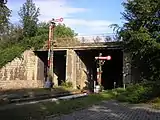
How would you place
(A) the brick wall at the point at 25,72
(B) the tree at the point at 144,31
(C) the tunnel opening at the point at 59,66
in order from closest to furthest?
(B) the tree at the point at 144,31, (A) the brick wall at the point at 25,72, (C) the tunnel opening at the point at 59,66

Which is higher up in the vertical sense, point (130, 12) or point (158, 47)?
point (130, 12)

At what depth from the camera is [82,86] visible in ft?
165

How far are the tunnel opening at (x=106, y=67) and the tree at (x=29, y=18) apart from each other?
9.03 m

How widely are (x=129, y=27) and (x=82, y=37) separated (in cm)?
1121

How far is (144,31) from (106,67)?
24004mm

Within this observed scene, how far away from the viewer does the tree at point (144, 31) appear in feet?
114

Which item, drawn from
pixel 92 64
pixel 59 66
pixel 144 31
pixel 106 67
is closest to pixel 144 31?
pixel 144 31

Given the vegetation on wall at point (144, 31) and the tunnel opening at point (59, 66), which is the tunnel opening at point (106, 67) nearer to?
the tunnel opening at point (59, 66)

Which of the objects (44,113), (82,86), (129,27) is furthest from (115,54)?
(44,113)

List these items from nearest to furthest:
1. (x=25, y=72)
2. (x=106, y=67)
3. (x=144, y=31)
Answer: (x=144, y=31) → (x=25, y=72) → (x=106, y=67)

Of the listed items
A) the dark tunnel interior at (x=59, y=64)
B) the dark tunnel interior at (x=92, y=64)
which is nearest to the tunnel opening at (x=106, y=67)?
the dark tunnel interior at (x=92, y=64)

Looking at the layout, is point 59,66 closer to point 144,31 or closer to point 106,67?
point 106,67

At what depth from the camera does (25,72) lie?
4862 centimetres

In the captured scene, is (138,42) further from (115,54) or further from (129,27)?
(115,54)
